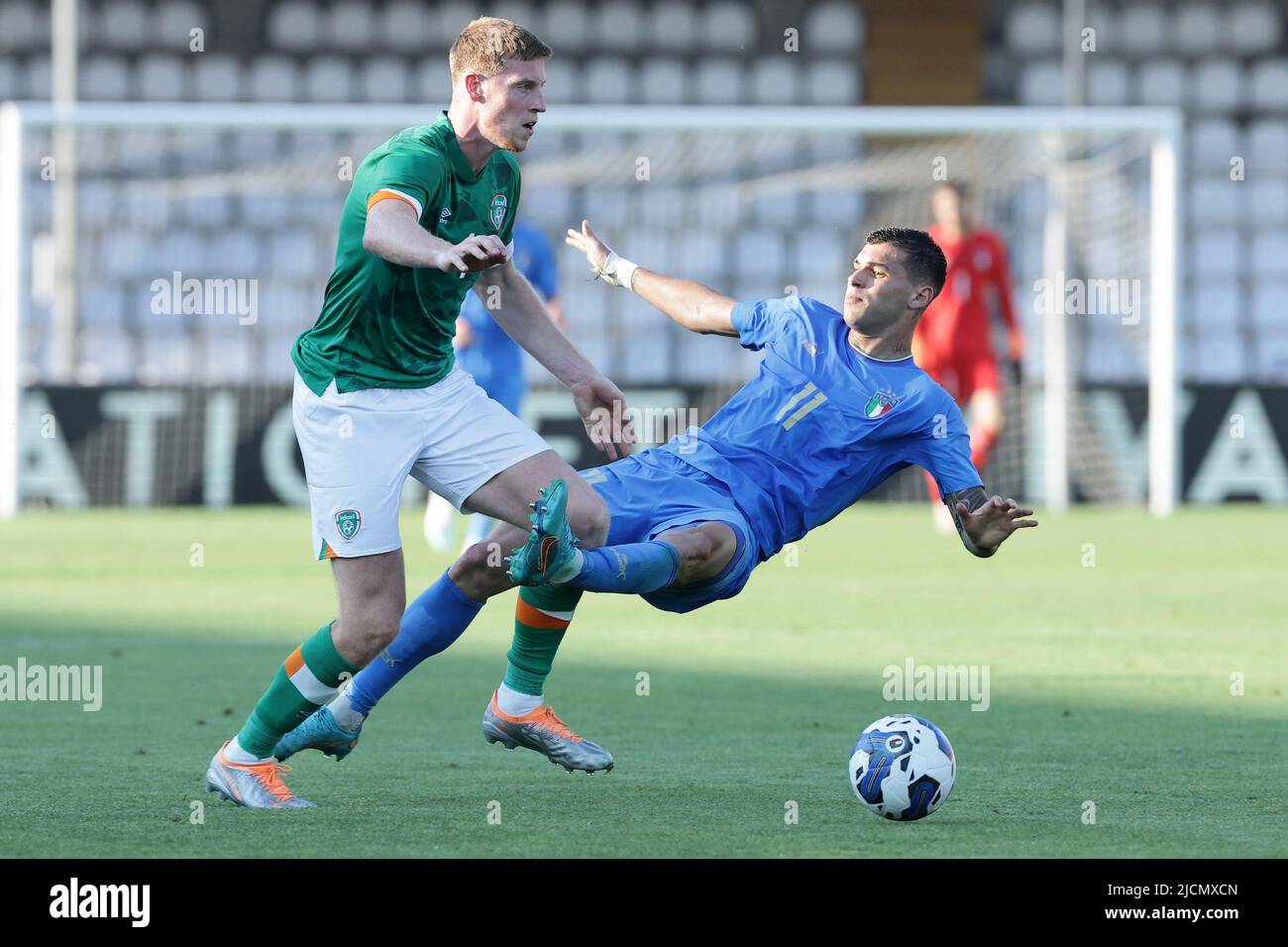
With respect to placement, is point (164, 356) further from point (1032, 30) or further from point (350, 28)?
point (1032, 30)

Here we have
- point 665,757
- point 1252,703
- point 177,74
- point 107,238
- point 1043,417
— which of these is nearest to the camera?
point 665,757

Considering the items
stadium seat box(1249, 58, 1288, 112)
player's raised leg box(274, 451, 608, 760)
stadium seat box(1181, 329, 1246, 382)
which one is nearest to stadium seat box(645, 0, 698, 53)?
stadium seat box(1249, 58, 1288, 112)

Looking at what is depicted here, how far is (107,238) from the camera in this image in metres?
19.1

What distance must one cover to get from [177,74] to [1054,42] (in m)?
10.4

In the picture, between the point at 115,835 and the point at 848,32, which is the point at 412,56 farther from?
the point at 115,835

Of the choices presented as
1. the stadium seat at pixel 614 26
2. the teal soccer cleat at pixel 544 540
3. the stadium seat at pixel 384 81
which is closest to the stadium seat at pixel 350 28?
the stadium seat at pixel 384 81

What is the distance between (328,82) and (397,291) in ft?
63.7

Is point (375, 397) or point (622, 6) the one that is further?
point (622, 6)

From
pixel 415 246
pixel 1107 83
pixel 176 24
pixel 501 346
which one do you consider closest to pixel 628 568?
pixel 415 246

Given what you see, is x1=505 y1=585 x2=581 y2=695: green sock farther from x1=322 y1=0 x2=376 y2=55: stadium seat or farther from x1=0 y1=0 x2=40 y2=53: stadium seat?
x1=0 y1=0 x2=40 y2=53: stadium seat

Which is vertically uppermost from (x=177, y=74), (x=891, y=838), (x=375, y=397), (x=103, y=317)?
(x=177, y=74)

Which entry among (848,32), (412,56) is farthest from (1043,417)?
(412,56)

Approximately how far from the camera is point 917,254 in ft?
19.6

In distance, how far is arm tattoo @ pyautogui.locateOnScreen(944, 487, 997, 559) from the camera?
17.6 ft
